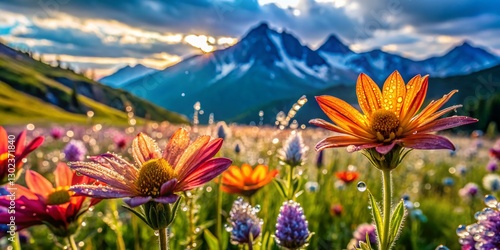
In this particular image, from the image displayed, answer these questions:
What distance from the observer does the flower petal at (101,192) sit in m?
1.10

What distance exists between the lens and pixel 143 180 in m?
1.33

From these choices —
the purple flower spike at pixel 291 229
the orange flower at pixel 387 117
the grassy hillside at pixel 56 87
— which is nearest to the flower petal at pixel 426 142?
the orange flower at pixel 387 117

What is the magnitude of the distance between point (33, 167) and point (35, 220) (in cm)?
583

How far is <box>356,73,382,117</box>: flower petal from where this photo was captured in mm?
1492

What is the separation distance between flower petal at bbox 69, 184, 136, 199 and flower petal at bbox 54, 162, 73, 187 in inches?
20.5

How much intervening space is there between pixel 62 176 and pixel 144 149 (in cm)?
42

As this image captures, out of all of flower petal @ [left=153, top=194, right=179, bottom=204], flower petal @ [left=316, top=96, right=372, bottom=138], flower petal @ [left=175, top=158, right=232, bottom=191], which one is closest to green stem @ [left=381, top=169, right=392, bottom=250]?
flower petal @ [left=316, top=96, right=372, bottom=138]

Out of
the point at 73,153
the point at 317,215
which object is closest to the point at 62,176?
the point at 73,153

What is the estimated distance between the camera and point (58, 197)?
4.99ft

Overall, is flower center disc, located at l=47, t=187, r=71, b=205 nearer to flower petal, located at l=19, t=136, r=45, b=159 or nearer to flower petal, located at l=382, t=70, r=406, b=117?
flower petal, located at l=19, t=136, r=45, b=159

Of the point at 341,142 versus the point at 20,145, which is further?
the point at 20,145

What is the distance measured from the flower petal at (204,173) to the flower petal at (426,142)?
0.51 m

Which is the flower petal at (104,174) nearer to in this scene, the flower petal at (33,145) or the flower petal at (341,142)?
the flower petal at (33,145)

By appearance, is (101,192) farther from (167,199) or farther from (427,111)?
(427,111)
